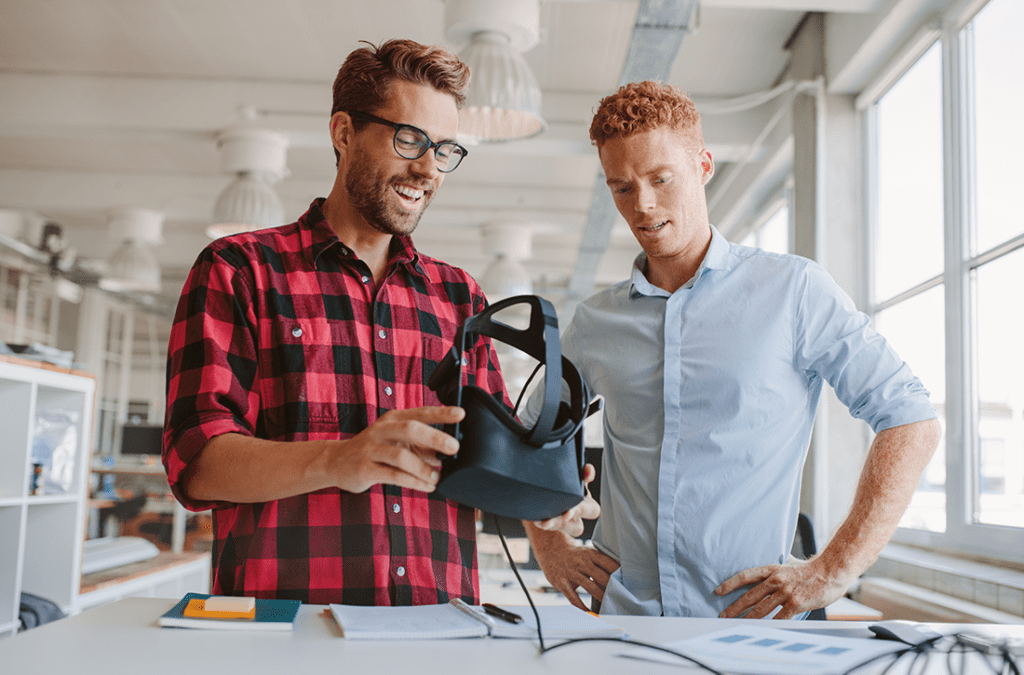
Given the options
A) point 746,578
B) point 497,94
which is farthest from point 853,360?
point 497,94

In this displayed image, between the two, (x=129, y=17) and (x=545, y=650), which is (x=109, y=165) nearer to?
(x=129, y=17)

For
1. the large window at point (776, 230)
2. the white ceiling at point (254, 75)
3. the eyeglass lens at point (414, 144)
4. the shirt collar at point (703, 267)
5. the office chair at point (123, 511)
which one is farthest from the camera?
the office chair at point (123, 511)

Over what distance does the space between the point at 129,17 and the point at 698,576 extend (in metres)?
5.41

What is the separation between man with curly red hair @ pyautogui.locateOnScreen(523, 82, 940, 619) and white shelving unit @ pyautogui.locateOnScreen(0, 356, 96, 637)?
2200 millimetres

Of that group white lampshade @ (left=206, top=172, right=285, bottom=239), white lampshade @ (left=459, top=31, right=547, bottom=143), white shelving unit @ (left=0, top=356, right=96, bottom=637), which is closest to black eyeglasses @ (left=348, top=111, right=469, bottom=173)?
white lampshade @ (left=459, top=31, right=547, bottom=143)

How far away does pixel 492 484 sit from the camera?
0.93m

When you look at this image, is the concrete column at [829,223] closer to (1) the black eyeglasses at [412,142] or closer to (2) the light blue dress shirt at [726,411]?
(2) the light blue dress shirt at [726,411]

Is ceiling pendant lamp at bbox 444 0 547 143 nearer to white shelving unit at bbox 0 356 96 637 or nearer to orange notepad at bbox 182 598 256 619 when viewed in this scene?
white shelving unit at bbox 0 356 96 637

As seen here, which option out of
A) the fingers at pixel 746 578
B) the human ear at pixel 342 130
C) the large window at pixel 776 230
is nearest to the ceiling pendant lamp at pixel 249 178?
the large window at pixel 776 230

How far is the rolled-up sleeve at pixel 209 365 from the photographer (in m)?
1.13

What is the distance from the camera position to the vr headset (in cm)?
90

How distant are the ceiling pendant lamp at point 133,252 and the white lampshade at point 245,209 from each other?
95.6 inches

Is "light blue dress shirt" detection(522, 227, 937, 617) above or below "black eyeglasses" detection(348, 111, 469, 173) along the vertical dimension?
below

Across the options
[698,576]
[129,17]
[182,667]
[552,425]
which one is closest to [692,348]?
[698,576]
